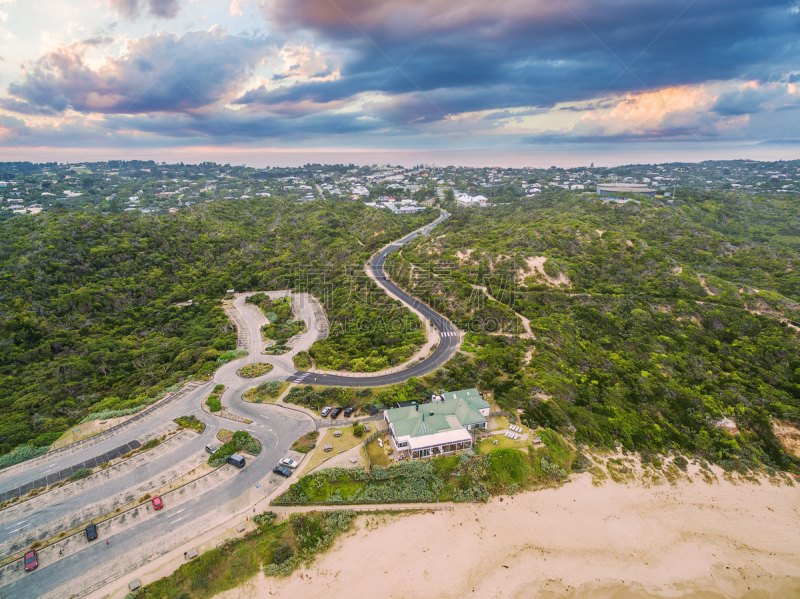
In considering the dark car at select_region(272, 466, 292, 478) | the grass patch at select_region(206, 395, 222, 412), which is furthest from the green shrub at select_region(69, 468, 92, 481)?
the dark car at select_region(272, 466, 292, 478)

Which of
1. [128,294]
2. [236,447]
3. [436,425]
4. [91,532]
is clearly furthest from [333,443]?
[128,294]

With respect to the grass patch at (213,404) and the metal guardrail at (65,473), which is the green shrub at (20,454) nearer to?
the metal guardrail at (65,473)

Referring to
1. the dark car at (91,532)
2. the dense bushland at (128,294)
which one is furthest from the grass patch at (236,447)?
the dense bushland at (128,294)

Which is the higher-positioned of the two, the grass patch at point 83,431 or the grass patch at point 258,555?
the grass patch at point 83,431

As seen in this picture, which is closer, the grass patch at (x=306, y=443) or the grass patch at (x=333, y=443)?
the grass patch at (x=333, y=443)

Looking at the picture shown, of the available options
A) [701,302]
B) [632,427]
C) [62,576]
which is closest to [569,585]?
[632,427]

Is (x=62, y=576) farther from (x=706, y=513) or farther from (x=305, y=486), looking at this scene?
(x=706, y=513)
